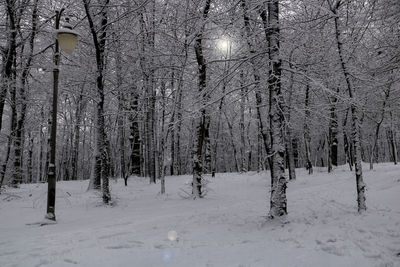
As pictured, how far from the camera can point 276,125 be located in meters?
6.94

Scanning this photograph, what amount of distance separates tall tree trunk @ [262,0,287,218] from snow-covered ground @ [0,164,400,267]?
443 mm

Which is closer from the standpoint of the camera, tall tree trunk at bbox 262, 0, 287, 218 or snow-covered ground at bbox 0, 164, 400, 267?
snow-covered ground at bbox 0, 164, 400, 267

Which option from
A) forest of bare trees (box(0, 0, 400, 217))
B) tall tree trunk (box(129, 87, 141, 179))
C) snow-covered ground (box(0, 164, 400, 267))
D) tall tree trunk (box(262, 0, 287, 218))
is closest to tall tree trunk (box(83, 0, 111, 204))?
forest of bare trees (box(0, 0, 400, 217))

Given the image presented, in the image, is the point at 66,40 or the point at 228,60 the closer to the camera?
the point at 228,60

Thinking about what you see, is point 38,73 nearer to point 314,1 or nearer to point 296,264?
point 314,1

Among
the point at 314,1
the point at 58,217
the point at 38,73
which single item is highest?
the point at 38,73

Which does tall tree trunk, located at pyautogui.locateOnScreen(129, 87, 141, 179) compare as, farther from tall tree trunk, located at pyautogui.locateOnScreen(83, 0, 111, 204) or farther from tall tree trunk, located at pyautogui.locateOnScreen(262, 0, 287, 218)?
tall tree trunk, located at pyautogui.locateOnScreen(262, 0, 287, 218)

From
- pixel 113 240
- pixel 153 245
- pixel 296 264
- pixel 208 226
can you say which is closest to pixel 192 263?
pixel 153 245

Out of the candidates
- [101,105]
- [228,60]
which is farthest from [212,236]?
[101,105]

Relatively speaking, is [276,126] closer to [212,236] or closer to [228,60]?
[228,60]

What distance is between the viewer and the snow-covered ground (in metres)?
4.73

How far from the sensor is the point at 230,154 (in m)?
50.0

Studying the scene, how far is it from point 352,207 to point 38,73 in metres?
22.3

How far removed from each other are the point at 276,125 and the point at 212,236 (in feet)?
9.19
